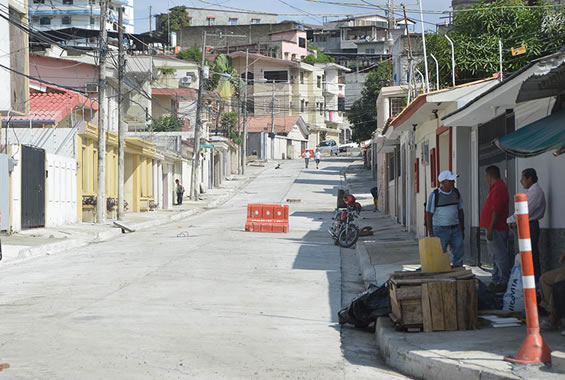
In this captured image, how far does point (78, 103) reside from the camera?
36250 mm

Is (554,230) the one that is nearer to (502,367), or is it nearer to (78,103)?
(502,367)

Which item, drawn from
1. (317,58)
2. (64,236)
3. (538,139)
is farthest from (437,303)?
(317,58)

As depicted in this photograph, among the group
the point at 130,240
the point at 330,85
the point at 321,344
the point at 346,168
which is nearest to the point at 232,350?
the point at 321,344

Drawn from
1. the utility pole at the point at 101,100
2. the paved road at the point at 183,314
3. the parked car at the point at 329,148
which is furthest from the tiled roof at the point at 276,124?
the paved road at the point at 183,314

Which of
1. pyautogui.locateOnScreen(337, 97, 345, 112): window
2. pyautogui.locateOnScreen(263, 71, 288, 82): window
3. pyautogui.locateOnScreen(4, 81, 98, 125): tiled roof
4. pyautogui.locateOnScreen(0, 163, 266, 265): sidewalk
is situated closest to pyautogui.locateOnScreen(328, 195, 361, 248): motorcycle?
pyautogui.locateOnScreen(0, 163, 266, 265): sidewalk

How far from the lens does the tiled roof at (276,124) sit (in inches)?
3718

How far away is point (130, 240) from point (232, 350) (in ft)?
55.3

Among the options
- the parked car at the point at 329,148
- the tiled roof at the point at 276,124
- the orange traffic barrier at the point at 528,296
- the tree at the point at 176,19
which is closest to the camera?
the orange traffic barrier at the point at 528,296

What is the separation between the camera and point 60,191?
3055cm

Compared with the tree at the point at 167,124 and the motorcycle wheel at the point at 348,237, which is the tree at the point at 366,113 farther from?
the motorcycle wheel at the point at 348,237

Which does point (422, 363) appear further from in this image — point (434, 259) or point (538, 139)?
point (538, 139)

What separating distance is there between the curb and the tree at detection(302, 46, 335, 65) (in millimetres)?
99469

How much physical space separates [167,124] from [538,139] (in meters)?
58.3

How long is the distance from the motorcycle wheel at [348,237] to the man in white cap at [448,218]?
352 inches
